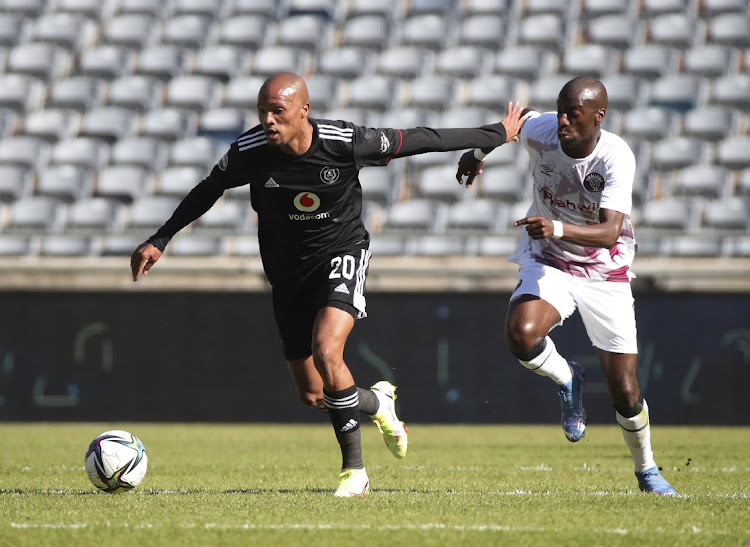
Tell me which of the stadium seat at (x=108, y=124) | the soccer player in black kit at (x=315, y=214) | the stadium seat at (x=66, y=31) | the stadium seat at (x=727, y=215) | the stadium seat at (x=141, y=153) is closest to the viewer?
the soccer player in black kit at (x=315, y=214)

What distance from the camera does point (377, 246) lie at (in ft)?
46.5

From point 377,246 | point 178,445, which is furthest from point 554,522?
point 377,246

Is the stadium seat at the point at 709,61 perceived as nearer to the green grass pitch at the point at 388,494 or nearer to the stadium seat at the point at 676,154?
the stadium seat at the point at 676,154

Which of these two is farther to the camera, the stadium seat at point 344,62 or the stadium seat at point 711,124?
the stadium seat at point 344,62

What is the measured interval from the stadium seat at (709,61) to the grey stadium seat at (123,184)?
8810mm

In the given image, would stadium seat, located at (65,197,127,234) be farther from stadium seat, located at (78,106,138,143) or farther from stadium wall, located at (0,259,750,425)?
stadium wall, located at (0,259,750,425)

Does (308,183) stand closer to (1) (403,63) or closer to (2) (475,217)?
(2) (475,217)

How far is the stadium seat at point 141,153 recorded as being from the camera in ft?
54.7

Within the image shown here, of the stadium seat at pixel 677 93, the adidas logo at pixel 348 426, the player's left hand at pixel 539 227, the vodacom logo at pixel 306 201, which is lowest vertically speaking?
the adidas logo at pixel 348 426

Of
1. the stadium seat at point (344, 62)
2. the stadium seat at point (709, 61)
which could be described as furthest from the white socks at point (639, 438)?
the stadium seat at point (344, 62)

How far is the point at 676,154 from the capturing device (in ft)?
52.2

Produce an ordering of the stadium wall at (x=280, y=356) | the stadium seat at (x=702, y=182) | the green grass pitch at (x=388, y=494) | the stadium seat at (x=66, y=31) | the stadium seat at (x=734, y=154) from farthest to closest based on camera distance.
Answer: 1. the stadium seat at (x=66, y=31)
2. the stadium seat at (x=734, y=154)
3. the stadium seat at (x=702, y=182)
4. the stadium wall at (x=280, y=356)
5. the green grass pitch at (x=388, y=494)

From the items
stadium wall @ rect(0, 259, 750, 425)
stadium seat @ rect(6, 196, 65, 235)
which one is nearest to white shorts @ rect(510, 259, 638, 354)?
Answer: stadium wall @ rect(0, 259, 750, 425)

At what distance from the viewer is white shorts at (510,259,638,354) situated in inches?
248
